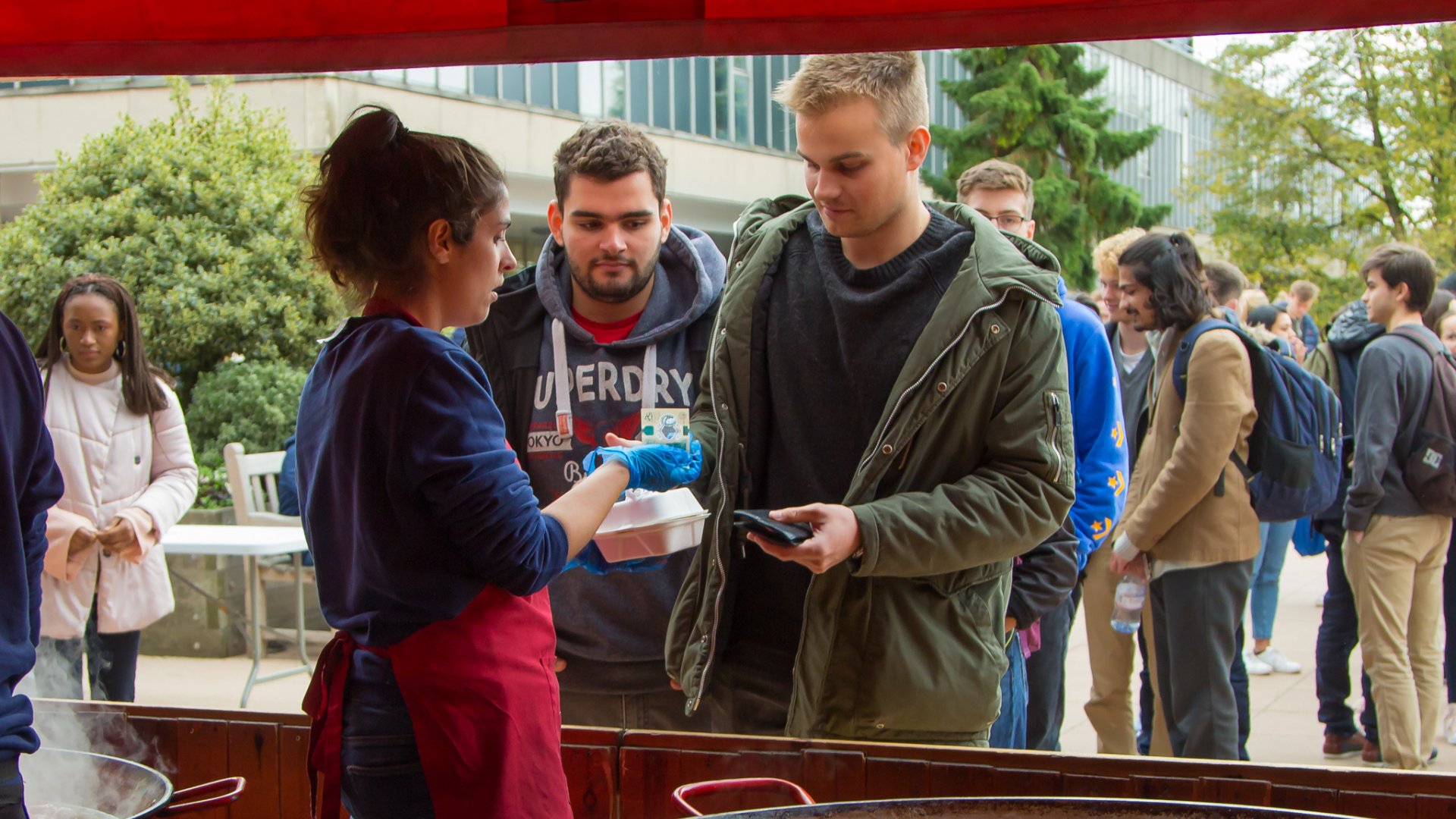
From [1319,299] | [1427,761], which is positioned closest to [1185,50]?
[1319,299]

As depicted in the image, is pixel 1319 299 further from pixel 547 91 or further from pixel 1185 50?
pixel 1185 50

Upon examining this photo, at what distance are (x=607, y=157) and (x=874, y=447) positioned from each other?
1063mm

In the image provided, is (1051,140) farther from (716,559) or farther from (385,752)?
(385,752)

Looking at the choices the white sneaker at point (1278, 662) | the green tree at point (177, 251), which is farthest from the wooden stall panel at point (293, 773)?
Result: the green tree at point (177, 251)

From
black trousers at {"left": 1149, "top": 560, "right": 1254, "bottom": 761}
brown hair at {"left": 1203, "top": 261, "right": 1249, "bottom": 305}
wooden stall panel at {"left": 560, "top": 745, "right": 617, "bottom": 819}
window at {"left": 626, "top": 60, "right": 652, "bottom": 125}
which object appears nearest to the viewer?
wooden stall panel at {"left": 560, "top": 745, "right": 617, "bottom": 819}

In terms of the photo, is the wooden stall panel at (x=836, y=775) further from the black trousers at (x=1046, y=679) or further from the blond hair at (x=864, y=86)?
the black trousers at (x=1046, y=679)

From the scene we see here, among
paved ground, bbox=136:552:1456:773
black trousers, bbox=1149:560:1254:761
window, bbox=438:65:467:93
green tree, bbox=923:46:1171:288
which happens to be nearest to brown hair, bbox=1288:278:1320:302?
paved ground, bbox=136:552:1456:773

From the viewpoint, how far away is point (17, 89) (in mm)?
21594

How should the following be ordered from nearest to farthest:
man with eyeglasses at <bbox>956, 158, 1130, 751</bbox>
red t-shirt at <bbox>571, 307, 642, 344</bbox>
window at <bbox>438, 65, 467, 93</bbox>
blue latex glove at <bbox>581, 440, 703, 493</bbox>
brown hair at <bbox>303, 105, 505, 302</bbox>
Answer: brown hair at <bbox>303, 105, 505, 302</bbox> → blue latex glove at <bbox>581, 440, 703, 493</bbox> → red t-shirt at <bbox>571, 307, 642, 344</bbox> → man with eyeglasses at <bbox>956, 158, 1130, 751</bbox> → window at <bbox>438, 65, 467, 93</bbox>

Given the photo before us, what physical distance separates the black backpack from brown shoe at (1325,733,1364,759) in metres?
1.12

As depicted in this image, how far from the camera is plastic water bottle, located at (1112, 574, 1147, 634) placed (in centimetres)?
464

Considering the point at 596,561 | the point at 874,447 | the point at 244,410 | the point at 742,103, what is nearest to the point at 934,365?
the point at 874,447

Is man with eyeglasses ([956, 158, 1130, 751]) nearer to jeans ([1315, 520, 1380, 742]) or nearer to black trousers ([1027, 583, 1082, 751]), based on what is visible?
black trousers ([1027, 583, 1082, 751])

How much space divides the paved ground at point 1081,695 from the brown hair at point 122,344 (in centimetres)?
129
